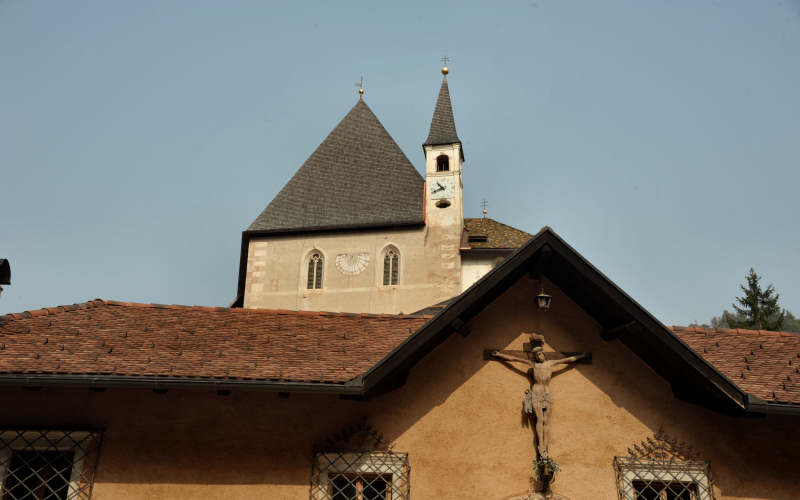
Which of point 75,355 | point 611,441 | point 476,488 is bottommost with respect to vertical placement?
point 476,488

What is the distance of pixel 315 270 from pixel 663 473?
2297 cm

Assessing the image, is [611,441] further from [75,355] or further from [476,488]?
[75,355]

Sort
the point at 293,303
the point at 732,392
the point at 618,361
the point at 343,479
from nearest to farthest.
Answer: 1. the point at 732,392
2. the point at 343,479
3. the point at 618,361
4. the point at 293,303

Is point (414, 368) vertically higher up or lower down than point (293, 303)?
lower down

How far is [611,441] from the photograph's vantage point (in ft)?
28.0

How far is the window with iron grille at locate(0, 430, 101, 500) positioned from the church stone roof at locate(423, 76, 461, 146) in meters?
25.5

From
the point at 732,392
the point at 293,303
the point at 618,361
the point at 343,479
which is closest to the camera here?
the point at 732,392

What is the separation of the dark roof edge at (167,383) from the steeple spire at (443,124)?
82.7 feet

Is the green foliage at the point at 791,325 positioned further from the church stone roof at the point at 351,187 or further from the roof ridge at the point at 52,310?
the roof ridge at the point at 52,310

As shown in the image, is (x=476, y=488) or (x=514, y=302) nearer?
(x=476, y=488)

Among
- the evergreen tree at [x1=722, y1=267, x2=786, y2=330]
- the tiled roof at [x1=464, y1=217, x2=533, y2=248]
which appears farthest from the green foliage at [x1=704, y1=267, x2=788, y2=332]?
the tiled roof at [x1=464, y1=217, x2=533, y2=248]

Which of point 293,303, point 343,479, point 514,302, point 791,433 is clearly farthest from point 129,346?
point 293,303

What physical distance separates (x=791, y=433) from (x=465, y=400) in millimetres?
3680

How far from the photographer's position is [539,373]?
8758 mm
